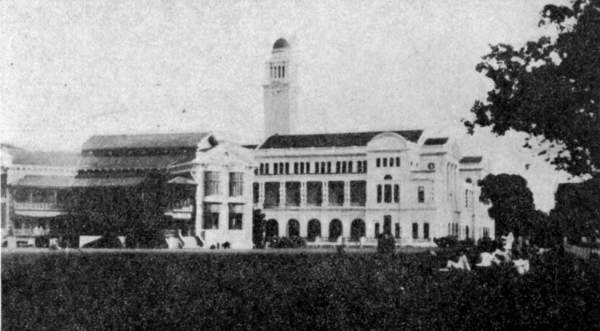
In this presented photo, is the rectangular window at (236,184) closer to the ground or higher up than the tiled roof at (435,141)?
closer to the ground

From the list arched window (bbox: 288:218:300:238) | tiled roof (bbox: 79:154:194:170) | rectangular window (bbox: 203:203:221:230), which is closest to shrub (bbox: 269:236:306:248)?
rectangular window (bbox: 203:203:221:230)

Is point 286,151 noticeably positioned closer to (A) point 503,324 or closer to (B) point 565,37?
(B) point 565,37

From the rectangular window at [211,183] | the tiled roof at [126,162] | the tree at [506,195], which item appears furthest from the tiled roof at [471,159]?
the tiled roof at [126,162]

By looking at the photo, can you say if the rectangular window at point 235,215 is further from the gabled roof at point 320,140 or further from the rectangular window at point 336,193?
the rectangular window at point 336,193

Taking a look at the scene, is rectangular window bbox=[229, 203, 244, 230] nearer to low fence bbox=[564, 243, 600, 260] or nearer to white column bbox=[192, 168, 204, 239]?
white column bbox=[192, 168, 204, 239]

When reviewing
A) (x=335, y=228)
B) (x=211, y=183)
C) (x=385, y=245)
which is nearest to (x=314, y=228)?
(x=335, y=228)

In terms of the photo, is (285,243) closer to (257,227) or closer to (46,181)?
(257,227)
